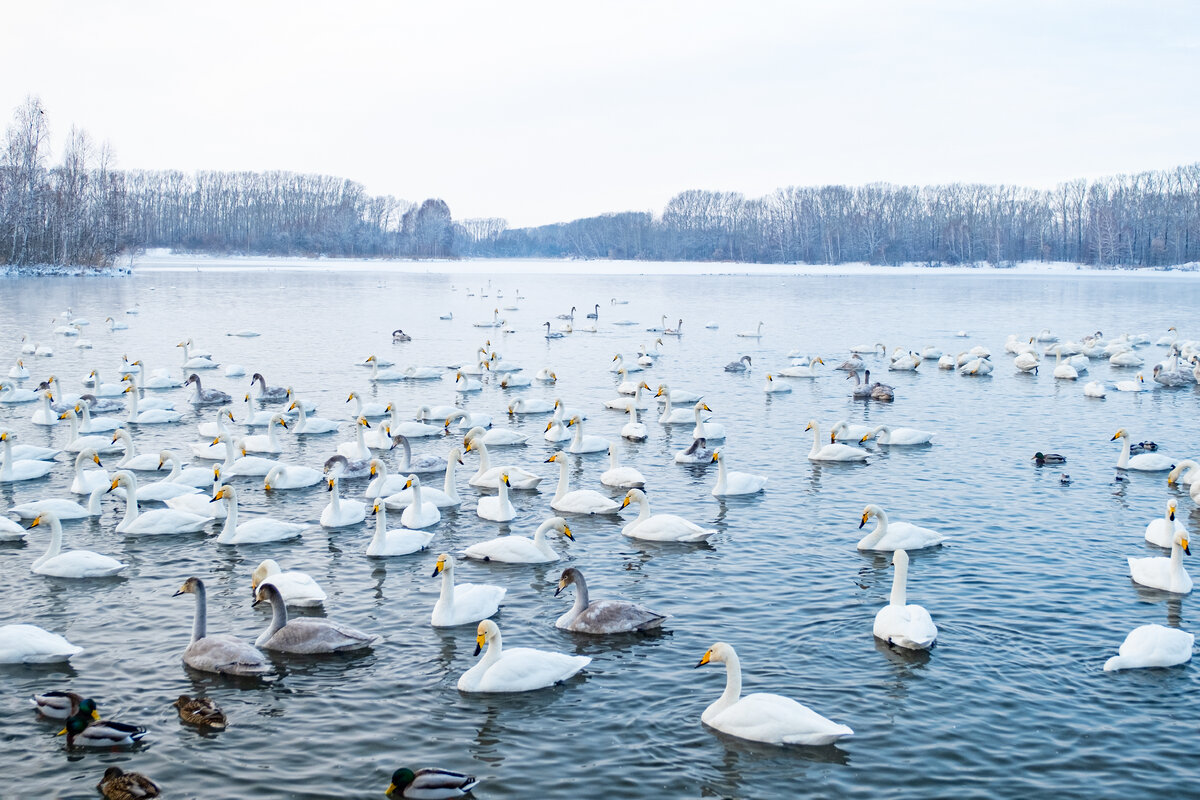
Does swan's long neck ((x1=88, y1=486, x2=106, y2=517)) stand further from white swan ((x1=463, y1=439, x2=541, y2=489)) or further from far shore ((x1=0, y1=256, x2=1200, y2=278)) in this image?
far shore ((x1=0, y1=256, x2=1200, y2=278))

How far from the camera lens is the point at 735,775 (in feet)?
24.6

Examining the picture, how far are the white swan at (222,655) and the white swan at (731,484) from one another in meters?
7.98

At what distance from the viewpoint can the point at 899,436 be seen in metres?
19.3

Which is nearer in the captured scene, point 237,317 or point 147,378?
point 147,378

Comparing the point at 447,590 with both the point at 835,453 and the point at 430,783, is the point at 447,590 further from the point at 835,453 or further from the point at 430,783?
the point at 835,453

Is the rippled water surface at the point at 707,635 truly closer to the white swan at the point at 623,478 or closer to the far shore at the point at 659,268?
the white swan at the point at 623,478

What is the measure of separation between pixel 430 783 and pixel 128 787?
2.04 metres

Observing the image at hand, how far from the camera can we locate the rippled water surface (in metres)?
7.61

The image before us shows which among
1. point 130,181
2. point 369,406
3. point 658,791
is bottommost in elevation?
point 658,791

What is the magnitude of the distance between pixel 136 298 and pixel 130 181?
12766 centimetres

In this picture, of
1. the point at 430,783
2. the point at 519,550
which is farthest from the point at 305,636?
the point at 519,550

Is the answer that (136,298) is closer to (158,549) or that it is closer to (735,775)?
(158,549)

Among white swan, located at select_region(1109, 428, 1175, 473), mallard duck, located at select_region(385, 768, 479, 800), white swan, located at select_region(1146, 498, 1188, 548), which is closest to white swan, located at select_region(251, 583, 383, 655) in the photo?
mallard duck, located at select_region(385, 768, 479, 800)

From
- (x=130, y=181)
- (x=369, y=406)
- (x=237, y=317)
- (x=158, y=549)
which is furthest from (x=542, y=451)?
(x=130, y=181)
